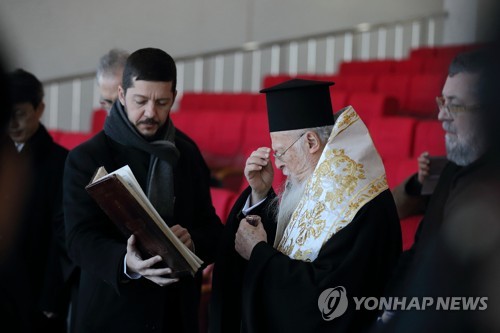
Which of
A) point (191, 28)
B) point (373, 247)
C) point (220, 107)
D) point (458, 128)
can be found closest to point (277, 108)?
point (373, 247)

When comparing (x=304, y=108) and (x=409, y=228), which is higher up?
(x=304, y=108)

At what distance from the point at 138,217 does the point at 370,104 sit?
4.62 metres

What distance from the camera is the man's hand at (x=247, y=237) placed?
2.40m

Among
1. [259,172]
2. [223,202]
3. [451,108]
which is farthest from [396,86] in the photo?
[451,108]

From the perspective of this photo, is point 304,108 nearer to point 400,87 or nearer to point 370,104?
point 370,104

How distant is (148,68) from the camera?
8.44 ft

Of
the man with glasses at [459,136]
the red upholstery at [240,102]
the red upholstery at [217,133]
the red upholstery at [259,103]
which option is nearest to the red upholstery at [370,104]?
the red upholstery at [217,133]

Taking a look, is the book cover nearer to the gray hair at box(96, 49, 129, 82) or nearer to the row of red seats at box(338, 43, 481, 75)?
the gray hair at box(96, 49, 129, 82)

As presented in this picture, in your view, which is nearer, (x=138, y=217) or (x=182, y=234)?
(x=138, y=217)

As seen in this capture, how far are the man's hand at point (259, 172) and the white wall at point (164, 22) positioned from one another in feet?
19.1

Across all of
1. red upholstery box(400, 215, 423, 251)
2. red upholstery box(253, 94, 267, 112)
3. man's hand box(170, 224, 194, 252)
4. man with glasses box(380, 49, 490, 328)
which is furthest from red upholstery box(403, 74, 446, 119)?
man with glasses box(380, 49, 490, 328)

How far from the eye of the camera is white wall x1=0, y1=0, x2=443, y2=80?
902 cm

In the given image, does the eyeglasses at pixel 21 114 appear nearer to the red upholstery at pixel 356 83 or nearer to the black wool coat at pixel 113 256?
the black wool coat at pixel 113 256

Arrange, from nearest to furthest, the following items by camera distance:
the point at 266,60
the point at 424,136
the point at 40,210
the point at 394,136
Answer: the point at 40,210
the point at 424,136
the point at 394,136
the point at 266,60
